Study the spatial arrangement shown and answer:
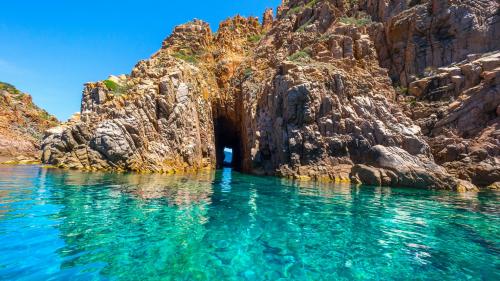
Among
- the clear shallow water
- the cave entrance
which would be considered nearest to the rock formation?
the cave entrance

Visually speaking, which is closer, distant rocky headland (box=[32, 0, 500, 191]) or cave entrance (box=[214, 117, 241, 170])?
distant rocky headland (box=[32, 0, 500, 191])

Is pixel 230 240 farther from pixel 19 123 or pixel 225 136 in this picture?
pixel 19 123

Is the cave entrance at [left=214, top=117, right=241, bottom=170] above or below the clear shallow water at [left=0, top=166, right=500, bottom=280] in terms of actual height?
above

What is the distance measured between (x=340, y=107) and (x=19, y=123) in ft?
286

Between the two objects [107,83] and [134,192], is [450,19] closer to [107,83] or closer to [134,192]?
[134,192]

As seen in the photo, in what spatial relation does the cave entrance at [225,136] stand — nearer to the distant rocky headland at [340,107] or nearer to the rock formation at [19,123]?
the distant rocky headland at [340,107]

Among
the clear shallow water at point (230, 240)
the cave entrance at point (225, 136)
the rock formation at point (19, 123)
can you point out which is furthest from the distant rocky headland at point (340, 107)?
the rock formation at point (19, 123)

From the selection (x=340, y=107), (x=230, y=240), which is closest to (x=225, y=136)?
(x=340, y=107)

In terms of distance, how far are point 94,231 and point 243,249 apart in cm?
584

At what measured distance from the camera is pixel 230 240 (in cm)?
1056

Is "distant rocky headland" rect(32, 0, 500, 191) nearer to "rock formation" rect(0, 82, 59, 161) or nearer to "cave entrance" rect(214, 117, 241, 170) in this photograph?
"cave entrance" rect(214, 117, 241, 170)

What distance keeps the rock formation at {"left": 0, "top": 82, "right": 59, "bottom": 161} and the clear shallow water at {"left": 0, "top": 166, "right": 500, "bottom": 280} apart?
64000 millimetres

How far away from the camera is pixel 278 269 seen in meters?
8.17

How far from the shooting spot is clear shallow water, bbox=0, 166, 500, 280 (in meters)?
7.76
